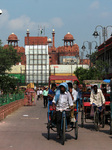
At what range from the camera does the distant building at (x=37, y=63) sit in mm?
101250

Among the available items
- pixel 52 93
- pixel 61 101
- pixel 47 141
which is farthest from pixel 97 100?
pixel 47 141

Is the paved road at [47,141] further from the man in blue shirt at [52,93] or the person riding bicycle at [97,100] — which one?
the man in blue shirt at [52,93]

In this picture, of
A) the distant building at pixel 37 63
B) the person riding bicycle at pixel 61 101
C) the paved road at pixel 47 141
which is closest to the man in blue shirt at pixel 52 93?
the paved road at pixel 47 141

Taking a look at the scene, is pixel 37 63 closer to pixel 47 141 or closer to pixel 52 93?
pixel 52 93

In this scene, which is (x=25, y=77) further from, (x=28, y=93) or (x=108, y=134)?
(x=108, y=134)

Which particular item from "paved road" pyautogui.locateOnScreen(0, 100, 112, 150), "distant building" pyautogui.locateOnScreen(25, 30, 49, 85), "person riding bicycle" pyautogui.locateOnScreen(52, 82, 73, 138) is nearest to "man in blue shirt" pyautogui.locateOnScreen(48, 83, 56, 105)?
"paved road" pyautogui.locateOnScreen(0, 100, 112, 150)

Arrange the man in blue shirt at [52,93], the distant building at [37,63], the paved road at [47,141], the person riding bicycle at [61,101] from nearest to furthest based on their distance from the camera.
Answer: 1. the paved road at [47,141]
2. the person riding bicycle at [61,101]
3. the man in blue shirt at [52,93]
4. the distant building at [37,63]

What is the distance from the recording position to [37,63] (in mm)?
102188

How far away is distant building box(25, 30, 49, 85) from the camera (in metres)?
101

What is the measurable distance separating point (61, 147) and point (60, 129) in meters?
1.08

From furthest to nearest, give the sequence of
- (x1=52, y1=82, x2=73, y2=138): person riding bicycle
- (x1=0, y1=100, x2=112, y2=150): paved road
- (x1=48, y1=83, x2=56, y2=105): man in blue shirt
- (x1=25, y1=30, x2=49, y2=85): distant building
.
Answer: (x1=25, y1=30, x2=49, y2=85): distant building, (x1=48, y1=83, x2=56, y2=105): man in blue shirt, (x1=52, y1=82, x2=73, y2=138): person riding bicycle, (x1=0, y1=100, x2=112, y2=150): paved road

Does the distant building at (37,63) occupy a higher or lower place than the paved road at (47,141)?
higher

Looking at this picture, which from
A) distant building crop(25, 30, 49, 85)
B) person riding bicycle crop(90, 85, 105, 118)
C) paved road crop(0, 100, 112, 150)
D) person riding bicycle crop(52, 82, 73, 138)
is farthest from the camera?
distant building crop(25, 30, 49, 85)

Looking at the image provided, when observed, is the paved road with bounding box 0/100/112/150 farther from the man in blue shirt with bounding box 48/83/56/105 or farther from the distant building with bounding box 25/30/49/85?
the distant building with bounding box 25/30/49/85
